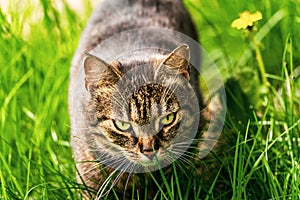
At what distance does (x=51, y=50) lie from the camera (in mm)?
2672

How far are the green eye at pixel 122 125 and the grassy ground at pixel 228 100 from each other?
0.20 metres

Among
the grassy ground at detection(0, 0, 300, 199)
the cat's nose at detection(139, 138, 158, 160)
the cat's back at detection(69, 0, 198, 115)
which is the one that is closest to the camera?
the cat's nose at detection(139, 138, 158, 160)

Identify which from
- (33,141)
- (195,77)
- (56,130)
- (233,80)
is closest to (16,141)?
(33,141)

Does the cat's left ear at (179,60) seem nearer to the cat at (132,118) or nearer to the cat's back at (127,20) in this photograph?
the cat at (132,118)

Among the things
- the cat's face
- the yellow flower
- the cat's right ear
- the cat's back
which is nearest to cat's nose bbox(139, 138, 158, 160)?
the cat's face

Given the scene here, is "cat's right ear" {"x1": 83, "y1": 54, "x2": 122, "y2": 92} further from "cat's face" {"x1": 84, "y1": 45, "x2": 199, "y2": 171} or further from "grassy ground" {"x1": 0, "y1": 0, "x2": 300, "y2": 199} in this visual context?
"grassy ground" {"x1": 0, "y1": 0, "x2": 300, "y2": 199}

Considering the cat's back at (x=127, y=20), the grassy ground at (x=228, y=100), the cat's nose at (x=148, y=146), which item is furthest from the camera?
the cat's back at (x=127, y=20)

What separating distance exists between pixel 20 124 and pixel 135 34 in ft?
1.94

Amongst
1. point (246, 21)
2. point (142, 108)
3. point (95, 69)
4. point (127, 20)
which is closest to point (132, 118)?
point (142, 108)

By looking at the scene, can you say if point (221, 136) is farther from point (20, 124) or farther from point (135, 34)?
point (20, 124)

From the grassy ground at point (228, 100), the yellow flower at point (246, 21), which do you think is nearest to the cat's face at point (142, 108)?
the grassy ground at point (228, 100)

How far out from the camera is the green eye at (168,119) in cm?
170

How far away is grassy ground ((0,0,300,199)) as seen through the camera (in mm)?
1875

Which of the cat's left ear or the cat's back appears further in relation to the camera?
the cat's back
